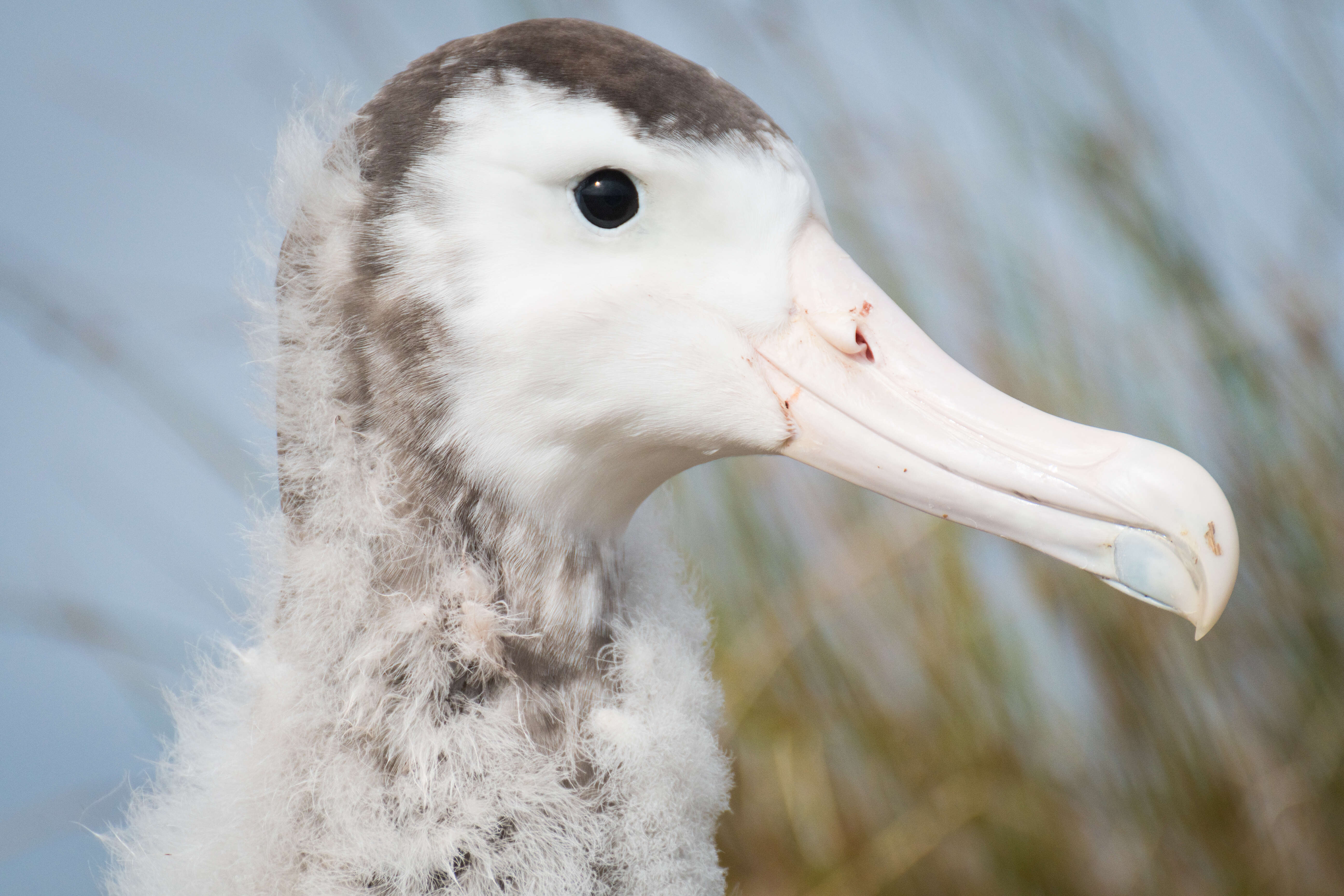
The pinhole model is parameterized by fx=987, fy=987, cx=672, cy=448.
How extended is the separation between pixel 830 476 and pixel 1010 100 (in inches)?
33.0

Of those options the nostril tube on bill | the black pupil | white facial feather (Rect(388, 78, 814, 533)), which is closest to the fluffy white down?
white facial feather (Rect(388, 78, 814, 533))

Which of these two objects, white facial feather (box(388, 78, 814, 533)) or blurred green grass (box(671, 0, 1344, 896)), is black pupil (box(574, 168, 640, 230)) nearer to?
white facial feather (box(388, 78, 814, 533))

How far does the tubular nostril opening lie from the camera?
33.0 inches

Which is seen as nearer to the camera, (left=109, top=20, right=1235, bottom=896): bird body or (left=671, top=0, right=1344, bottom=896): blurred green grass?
(left=109, top=20, right=1235, bottom=896): bird body

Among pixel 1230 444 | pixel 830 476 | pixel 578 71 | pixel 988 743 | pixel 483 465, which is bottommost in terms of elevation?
pixel 988 743

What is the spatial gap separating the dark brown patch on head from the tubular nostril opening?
0.19 metres

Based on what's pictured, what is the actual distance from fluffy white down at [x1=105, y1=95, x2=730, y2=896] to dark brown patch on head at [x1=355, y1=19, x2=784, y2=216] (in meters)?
0.05

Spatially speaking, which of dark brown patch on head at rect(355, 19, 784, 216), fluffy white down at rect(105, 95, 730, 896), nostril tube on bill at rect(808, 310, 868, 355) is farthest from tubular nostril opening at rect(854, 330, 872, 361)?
fluffy white down at rect(105, 95, 730, 896)

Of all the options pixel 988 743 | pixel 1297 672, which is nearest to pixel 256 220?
pixel 988 743

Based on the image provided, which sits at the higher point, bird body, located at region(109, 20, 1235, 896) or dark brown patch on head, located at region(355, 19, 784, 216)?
dark brown patch on head, located at region(355, 19, 784, 216)

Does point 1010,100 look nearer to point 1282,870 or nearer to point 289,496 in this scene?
point 1282,870

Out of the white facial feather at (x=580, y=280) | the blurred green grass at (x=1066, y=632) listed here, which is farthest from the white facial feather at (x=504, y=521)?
the blurred green grass at (x=1066, y=632)

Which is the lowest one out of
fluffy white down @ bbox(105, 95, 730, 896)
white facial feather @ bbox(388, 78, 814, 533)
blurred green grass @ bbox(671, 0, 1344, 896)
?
blurred green grass @ bbox(671, 0, 1344, 896)

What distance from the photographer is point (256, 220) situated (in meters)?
1.00
